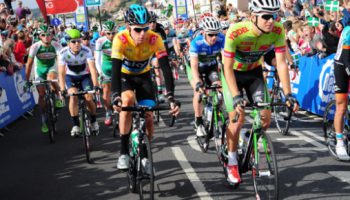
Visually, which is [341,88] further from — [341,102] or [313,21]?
[313,21]

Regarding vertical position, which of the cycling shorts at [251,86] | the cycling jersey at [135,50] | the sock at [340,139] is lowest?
the sock at [340,139]

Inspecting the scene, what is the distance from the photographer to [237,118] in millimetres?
5270

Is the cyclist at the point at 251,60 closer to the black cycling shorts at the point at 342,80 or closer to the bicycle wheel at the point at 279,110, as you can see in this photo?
the black cycling shorts at the point at 342,80

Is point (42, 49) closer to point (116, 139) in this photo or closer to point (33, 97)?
point (116, 139)

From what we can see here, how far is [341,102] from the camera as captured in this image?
262 inches

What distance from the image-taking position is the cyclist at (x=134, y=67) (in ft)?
16.7

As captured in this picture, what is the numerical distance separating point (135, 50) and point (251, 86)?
157cm

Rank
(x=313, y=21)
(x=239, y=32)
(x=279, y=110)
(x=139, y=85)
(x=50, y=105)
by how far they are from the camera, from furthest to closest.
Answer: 1. (x=313, y=21)
2. (x=50, y=105)
3. (x=279, y=110)
4. (x=139, y=85)
5. (x=239, y=32)

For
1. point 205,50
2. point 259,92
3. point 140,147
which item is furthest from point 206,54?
point 140,147

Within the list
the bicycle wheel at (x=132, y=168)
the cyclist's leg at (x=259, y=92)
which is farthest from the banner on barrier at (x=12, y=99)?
the cyclist's leg at (x=259, y=92)

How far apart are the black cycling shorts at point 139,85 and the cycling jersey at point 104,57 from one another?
4468mm

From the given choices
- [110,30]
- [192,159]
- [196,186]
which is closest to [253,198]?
[196,186]

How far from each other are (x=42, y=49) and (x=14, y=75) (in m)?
3.43

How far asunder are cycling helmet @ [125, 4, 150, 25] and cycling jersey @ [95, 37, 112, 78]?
516 cm
